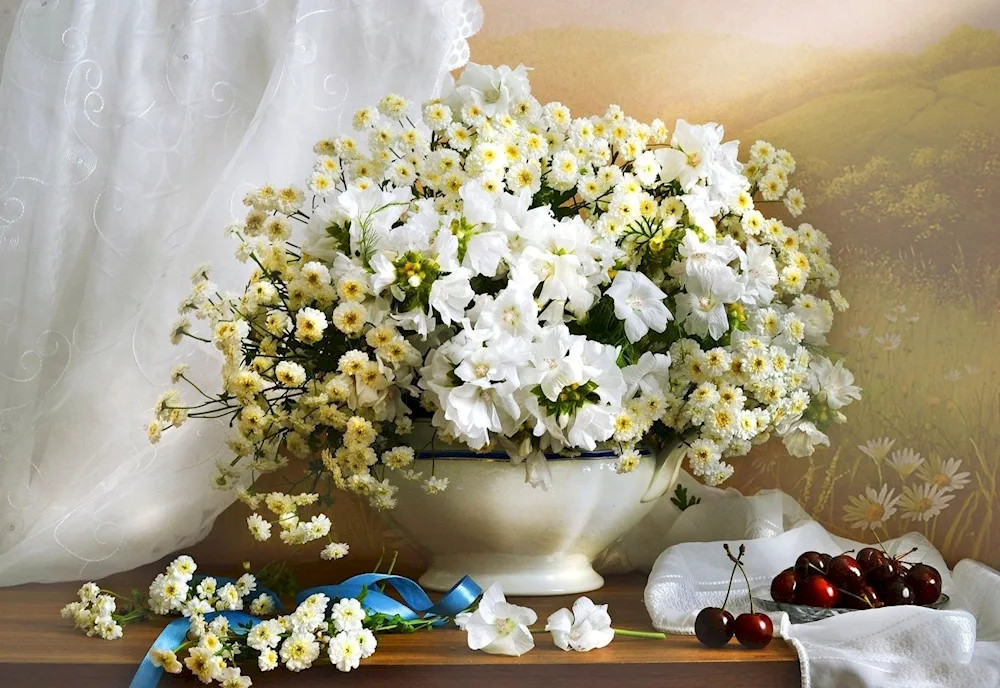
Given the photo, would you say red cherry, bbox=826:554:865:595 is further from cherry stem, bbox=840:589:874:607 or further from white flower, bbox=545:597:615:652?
white flower, bbox=545:597:615:652

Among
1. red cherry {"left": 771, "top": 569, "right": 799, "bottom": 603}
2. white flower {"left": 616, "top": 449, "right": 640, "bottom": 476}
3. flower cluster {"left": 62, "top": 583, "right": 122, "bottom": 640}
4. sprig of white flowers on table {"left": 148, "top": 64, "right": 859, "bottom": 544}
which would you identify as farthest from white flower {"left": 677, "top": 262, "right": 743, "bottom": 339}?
flower cluster {"left": 62, "top": 583, "right": 122, "bottom": 640}

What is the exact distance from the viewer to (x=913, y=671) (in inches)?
30.7

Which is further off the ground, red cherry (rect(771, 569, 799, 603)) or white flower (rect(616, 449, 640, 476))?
white flower (rect(616, 449, 640, 476))

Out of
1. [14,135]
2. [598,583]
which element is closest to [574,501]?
[598,583]

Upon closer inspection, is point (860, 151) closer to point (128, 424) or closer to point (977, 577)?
point (977, 577)

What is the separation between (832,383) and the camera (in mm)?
1087

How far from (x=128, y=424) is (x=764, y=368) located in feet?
2.27

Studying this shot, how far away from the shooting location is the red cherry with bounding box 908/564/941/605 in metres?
0.90

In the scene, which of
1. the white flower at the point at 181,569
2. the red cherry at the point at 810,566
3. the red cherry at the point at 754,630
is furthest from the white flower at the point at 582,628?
the white flower at the point at 181,569

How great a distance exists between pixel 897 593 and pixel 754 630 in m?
0.18

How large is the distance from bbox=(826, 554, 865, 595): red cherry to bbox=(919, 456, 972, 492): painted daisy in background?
1.06 ft

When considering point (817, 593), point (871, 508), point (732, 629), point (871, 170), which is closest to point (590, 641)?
point (732, 629)

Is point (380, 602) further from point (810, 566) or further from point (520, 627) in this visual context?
point (810, 566)

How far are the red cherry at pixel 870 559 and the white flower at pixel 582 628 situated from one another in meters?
0.28
